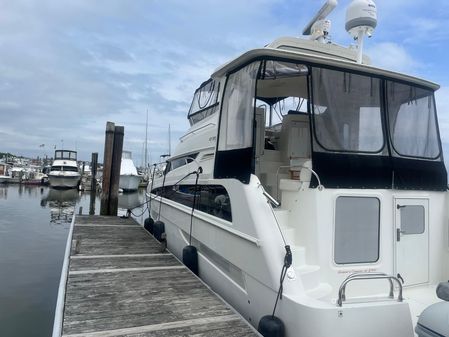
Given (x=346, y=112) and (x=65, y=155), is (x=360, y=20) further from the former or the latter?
(x=65, y=155)

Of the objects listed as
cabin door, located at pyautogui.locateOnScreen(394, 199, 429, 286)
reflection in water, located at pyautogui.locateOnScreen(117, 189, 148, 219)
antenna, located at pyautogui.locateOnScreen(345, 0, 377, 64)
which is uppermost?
antenna, located at pyautogui.locateOnScreen(345, 0, 377, 64)

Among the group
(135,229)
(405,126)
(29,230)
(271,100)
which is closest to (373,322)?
(405,126)

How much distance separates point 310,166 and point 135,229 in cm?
613

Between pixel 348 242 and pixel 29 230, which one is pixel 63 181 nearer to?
pixel 29 230

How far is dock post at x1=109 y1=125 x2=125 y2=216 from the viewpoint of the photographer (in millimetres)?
12297

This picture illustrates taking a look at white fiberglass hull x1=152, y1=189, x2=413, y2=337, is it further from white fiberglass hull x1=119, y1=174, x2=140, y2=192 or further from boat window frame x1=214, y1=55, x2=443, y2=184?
white fiberglass hull x1=119, y1=174, x2=140, y2=192

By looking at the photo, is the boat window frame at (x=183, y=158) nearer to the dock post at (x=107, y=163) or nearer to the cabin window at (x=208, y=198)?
the cabin window at (x=208, y=198)

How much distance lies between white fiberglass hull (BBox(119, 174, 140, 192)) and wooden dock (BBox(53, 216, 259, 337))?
29.0m

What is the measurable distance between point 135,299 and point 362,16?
14.0 ft

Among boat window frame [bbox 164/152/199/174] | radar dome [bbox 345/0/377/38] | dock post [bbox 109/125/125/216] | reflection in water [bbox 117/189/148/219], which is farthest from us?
reflection in water [bbox 117/189/148/219]

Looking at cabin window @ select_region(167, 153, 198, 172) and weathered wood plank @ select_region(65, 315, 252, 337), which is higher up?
cabin window @ select_region(167, 153, 198, 172)

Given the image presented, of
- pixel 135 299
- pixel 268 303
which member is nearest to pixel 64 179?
pixel 135 299

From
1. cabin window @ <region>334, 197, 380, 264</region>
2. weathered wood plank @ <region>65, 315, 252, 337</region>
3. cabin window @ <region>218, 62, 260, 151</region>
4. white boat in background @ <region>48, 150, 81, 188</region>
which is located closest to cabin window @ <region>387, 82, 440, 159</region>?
cabin window @ <region>334, 197, 380, 264</region>

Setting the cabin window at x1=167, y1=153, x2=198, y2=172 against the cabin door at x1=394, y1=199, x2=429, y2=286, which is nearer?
the cabin door at x1=394, y1=199, x2=429, y2=286
